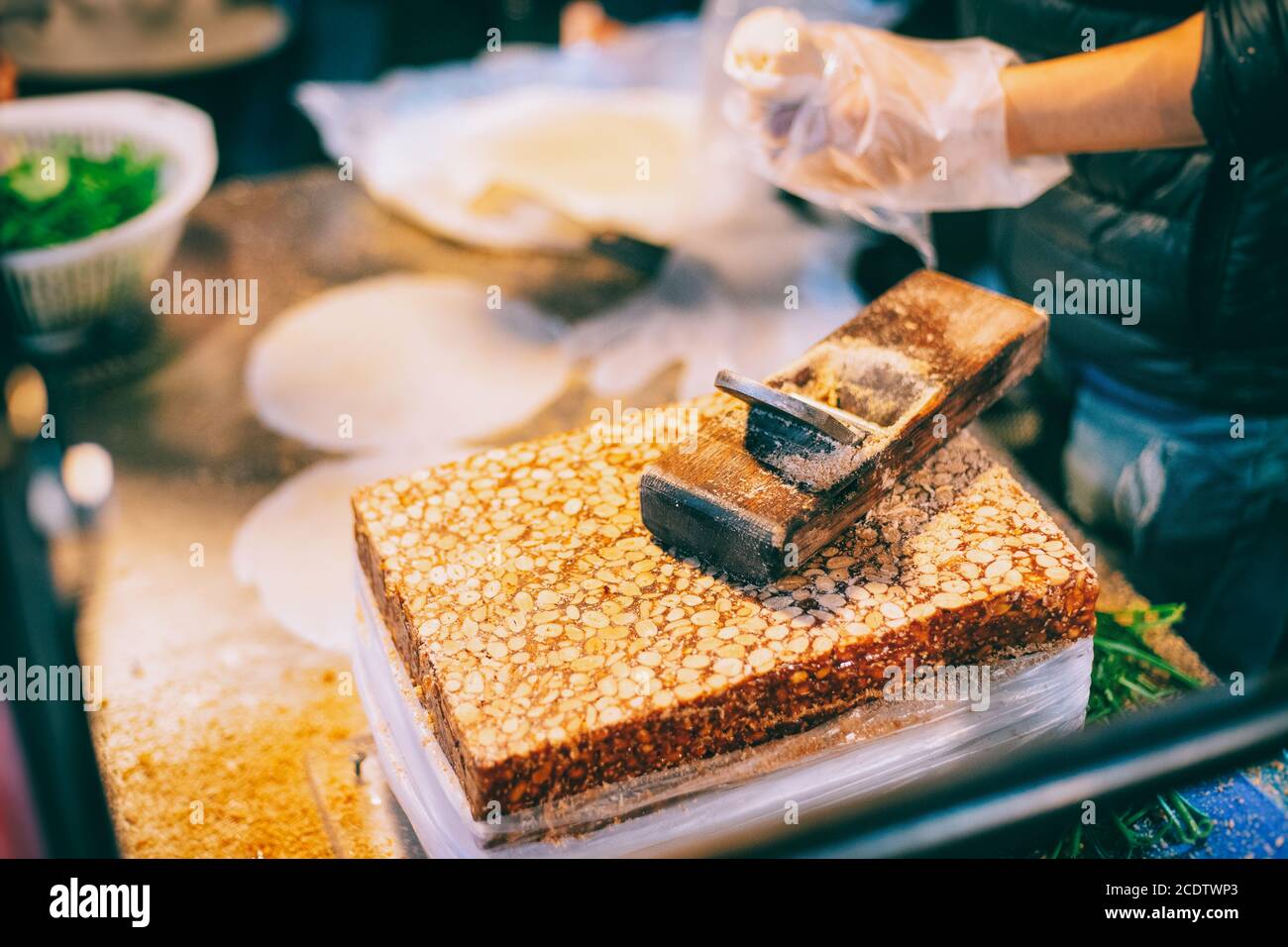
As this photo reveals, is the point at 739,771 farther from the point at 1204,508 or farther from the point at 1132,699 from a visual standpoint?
the point at 1204,508

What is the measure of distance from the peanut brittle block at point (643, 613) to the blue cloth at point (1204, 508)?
2.37 feet

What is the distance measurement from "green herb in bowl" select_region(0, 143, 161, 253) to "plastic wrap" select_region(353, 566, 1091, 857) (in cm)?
140

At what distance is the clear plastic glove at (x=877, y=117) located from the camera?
5.11 feet

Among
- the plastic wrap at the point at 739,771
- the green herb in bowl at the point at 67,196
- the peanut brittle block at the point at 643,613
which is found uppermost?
the green herb in bowl at the point at 67,196

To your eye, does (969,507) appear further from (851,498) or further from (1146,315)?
(1146,315)

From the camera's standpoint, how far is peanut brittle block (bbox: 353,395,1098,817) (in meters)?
1.00

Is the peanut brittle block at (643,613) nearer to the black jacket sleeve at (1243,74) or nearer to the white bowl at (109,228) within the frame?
the black jacket sleeve at (1243,74)

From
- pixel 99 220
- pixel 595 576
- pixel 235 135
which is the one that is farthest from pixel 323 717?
pixel 235 135

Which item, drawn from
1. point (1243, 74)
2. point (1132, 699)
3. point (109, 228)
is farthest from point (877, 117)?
point (109, 228)

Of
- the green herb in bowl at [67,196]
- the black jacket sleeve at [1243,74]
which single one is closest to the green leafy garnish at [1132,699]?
the black jacket sleeve at [1243,74]

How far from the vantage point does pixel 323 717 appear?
1.44 meters

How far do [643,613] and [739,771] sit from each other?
18 centimetres

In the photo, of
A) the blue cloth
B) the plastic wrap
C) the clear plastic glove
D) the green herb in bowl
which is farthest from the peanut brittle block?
the green herb in bowl

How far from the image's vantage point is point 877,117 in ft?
5.15
